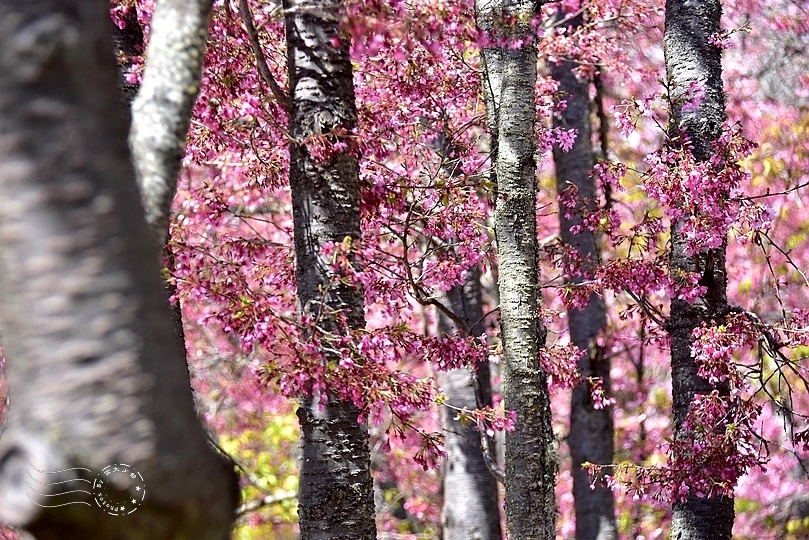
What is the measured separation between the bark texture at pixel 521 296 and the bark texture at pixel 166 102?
3121 millimetres

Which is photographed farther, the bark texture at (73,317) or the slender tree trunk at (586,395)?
the slender tree trunk at (586,395)

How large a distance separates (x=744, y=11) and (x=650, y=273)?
8.40 meters

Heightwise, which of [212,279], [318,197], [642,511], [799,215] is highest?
[318,197]

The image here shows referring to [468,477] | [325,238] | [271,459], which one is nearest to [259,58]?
[325,238]

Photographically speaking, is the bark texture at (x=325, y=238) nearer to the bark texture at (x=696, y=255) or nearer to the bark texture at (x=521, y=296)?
the bark texture at (x=521, y=296)

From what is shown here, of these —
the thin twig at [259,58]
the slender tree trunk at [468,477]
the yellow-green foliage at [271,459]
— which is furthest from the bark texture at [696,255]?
the yellow-green foliage at [271,459]

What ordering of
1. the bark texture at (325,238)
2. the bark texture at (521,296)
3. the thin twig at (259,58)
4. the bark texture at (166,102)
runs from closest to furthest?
1. the bark texture at (166,102)
2. the thin twig at (259,58)
3. the bark texture at (325,238)
4. the bark texture at (521,296)

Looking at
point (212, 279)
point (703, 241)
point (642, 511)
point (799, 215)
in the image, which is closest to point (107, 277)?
point (212, 279)

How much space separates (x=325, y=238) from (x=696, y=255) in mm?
3173

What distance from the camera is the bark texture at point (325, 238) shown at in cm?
516

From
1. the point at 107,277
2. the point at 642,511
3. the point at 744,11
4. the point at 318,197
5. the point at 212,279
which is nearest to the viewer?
the point at 107,277

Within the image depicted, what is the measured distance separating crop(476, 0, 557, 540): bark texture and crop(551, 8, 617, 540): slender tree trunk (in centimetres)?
346

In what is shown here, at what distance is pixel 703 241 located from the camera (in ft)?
22.0

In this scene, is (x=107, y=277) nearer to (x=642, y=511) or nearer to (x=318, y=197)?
(x=318, y=197)
